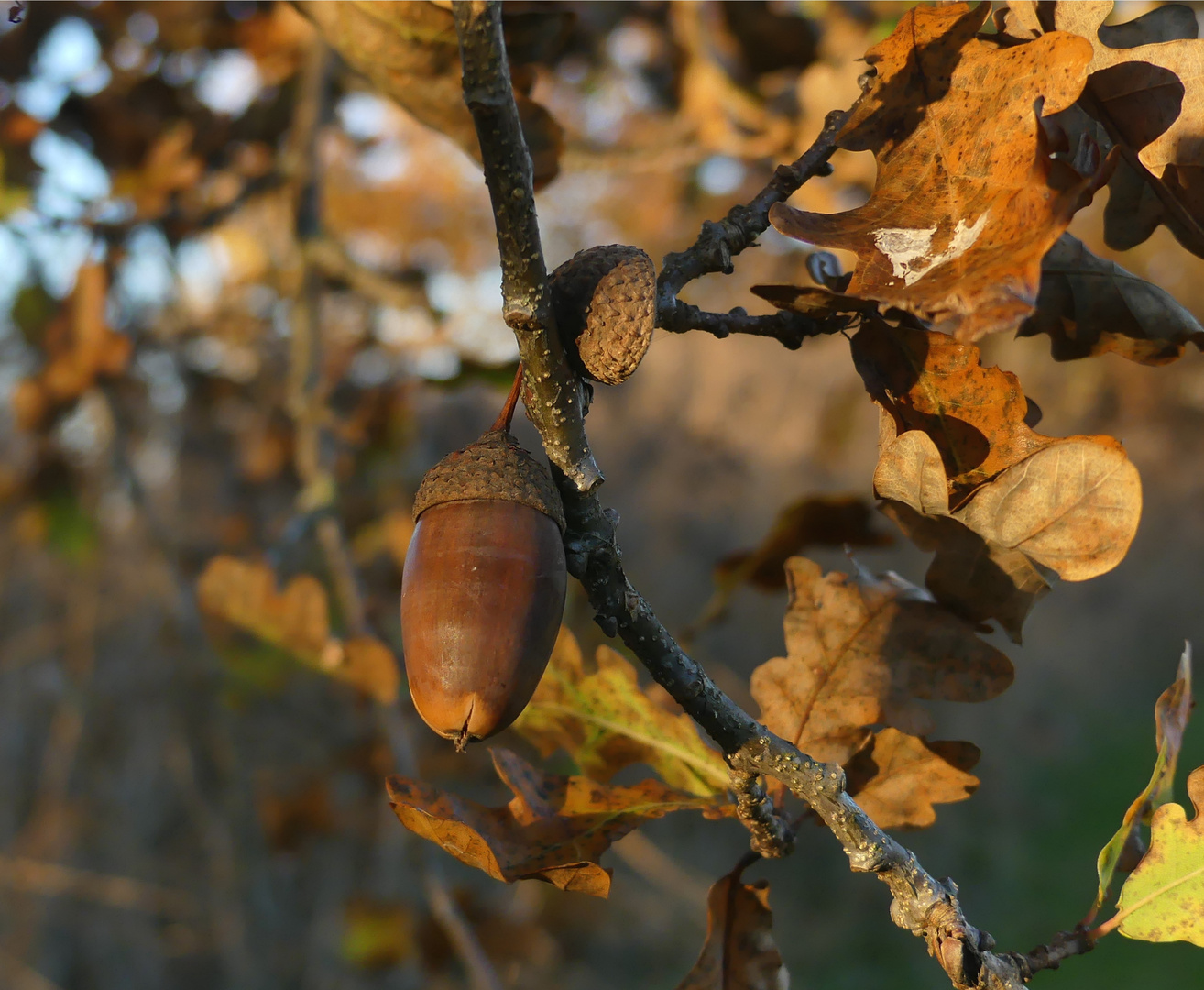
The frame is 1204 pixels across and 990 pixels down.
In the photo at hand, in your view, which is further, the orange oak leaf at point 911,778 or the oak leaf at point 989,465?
the orange oak leaf at point 911,778

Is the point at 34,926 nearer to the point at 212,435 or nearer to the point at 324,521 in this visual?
the point at 212,435

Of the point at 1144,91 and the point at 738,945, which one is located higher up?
the point at 1144,91

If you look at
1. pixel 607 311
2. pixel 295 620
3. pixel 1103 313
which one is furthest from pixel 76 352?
pixel 1103 313

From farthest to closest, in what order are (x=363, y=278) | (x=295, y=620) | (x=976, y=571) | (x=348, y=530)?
(x=348, y=530) < (x=363, y=278) < (x=295, y=620) < (x=976, y=571)

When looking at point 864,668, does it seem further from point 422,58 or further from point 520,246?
point 422,58

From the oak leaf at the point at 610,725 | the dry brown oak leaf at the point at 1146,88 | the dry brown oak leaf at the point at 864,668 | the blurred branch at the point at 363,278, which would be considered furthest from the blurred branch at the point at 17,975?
the dry brown oak leaf at the point at 1146,88

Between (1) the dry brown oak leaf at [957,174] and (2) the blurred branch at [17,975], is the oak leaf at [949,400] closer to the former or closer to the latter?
(1) the dry brown oak leaf at [957,174]

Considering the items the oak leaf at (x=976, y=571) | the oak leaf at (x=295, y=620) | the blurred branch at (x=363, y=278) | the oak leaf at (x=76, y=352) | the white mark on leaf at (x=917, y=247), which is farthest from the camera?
the oak leaf at (x=76, y=352)

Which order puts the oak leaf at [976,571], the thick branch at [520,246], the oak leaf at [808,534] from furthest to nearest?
the oak leaf at [808,534], the oak leaf at [976,571], the thick branch at [520,246]
